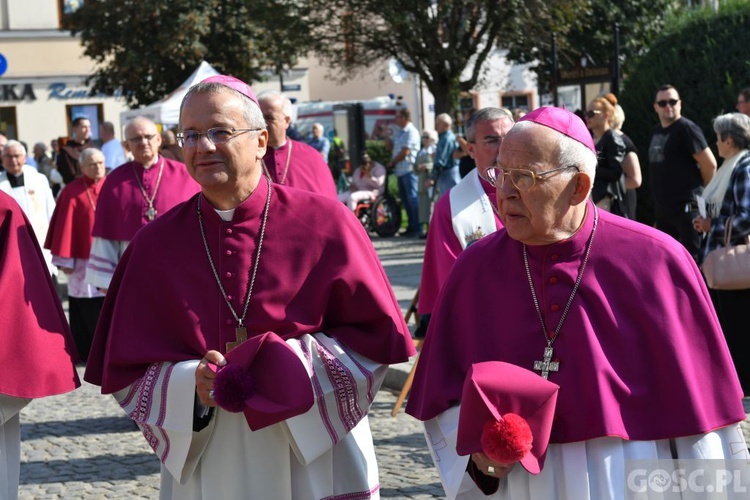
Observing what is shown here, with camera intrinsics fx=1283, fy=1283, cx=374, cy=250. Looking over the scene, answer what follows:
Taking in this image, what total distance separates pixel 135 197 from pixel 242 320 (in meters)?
4.68

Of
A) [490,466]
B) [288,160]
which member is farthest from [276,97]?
[490,466]

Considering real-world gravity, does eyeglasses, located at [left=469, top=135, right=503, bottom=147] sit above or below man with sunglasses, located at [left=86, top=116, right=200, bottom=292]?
above

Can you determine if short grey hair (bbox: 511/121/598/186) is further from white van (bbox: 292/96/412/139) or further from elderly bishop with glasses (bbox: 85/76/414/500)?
white van (bbox: 292/96/412/139)

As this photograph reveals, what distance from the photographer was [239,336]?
4.18m

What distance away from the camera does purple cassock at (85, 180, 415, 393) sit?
421 centimetres

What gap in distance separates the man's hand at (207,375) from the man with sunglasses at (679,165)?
7028mm

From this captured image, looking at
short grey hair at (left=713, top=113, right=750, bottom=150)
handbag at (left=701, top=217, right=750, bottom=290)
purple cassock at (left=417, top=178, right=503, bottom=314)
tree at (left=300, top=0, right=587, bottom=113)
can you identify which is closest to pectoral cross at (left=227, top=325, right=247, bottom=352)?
purple cassock at (left=417, top=178, right=503, bottom=314)

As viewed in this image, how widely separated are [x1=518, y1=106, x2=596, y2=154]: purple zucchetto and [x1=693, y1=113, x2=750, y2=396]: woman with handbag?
13.8ft

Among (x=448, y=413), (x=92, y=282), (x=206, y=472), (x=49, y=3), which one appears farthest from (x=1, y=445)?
(x=49, y=3)

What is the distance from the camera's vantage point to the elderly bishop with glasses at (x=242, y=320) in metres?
4.13

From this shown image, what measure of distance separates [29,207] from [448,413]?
943 cm

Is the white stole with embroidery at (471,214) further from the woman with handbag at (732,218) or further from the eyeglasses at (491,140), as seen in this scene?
the woman with handbag at (732,218)

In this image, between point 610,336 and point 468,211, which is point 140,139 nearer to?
point 468,211

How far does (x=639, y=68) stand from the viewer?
14.8 meters
